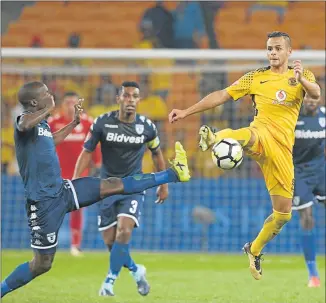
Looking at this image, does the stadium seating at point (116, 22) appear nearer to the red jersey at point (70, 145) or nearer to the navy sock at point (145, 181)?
the red jersey at point (70, 145)

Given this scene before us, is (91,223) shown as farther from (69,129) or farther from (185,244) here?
(69,129)

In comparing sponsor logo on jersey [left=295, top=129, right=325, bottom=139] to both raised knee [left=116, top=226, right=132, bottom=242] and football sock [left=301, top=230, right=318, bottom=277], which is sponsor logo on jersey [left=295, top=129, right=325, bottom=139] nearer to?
football sock [left=301, top=230, right=318, bottom=277]

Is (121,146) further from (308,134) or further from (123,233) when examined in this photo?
(308,134)

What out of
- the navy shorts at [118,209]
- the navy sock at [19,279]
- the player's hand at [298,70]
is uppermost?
the player's hand at [298,70]

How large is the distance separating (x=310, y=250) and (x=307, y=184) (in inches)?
33.9

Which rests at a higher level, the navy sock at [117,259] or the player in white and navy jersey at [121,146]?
the player in white and navy jersey at [121,146]

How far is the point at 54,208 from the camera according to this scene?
25.0 ft

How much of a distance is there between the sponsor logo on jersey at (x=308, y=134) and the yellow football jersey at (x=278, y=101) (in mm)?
3002

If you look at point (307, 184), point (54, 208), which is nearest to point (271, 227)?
point (54, 208)

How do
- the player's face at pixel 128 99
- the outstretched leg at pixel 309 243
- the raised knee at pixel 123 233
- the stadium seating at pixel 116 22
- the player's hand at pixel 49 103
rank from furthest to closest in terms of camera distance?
the stadium seating at pixel 116 22
the outstretched leg at pixel 309 243
the player's face at pixel 128 99
the raised knee at pixel 123 233
the player's hand at pixel 49 103

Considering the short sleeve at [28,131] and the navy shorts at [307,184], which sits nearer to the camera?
the short sleeve at [28,131]

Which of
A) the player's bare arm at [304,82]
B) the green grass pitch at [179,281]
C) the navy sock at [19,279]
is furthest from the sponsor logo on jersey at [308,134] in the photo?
the navy sock at [19,279]

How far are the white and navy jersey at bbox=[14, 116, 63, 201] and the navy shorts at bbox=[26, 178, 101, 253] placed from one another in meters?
0.07

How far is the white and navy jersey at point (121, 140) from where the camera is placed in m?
9.90
